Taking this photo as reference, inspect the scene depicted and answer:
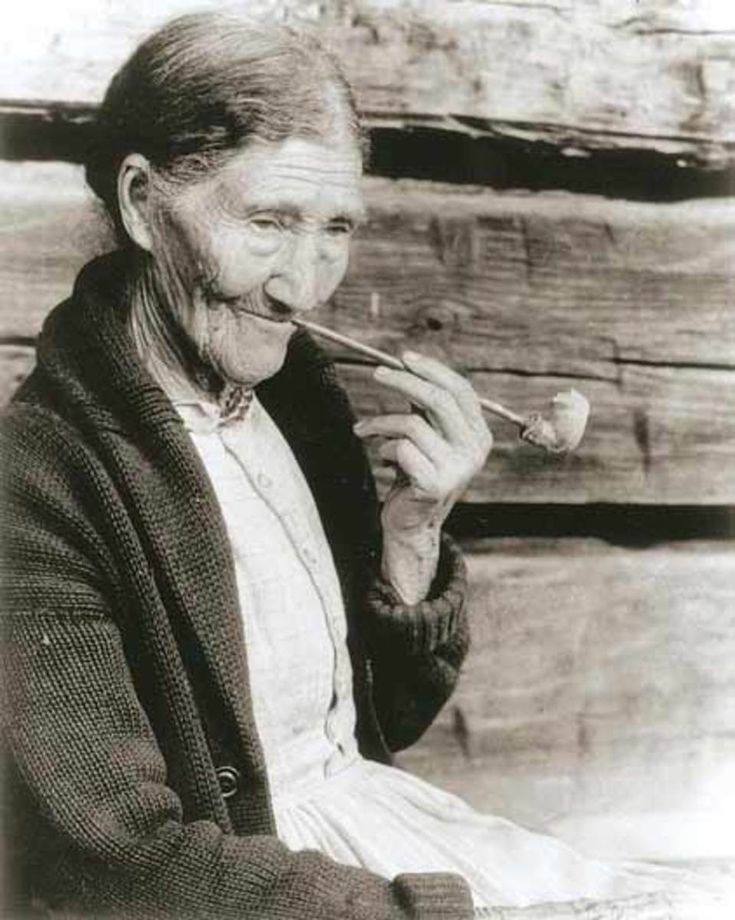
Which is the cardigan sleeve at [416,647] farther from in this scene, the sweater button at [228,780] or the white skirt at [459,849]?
the sweater button at [228,780]

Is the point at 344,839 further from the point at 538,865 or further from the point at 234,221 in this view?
the point at 234,221

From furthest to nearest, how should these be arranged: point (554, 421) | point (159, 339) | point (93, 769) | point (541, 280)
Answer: point (541, 280), point (554, 421), point (159, 339), point (93, 769)

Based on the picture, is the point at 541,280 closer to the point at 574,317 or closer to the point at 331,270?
the point at 574,317

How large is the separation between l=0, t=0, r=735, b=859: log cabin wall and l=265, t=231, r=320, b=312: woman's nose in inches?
8.1

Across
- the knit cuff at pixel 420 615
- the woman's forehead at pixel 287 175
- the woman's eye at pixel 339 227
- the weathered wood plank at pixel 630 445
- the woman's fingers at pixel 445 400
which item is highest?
the woman's forehead at pixel 287 175

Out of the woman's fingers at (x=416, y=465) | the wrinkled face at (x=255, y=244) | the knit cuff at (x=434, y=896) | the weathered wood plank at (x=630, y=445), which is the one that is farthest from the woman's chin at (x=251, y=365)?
the knit cuff at (x=434, y=896)

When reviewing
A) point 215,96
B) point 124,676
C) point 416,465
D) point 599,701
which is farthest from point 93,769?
point 599,701

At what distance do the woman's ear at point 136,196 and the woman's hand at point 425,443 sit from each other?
18 centimetres

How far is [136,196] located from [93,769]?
36cm

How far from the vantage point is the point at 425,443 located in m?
1.14

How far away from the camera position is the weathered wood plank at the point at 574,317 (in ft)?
4.29

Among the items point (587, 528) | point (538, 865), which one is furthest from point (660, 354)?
point (538, 865)

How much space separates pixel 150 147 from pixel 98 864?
435 millimetres

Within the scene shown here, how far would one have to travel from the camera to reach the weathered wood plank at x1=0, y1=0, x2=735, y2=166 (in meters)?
1.20
